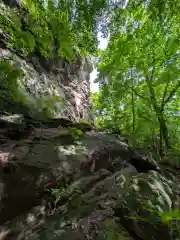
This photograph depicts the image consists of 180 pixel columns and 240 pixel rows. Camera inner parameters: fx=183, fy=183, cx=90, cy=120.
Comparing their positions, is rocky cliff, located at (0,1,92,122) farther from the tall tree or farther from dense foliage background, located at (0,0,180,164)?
the tall tree

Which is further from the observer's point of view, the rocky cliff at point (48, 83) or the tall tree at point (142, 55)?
the tall tree at point (142, 55)

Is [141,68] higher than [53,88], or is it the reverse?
[141,68]

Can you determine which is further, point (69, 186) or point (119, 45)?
point (119, 45)

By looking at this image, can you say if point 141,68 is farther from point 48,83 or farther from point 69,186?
point 69,186

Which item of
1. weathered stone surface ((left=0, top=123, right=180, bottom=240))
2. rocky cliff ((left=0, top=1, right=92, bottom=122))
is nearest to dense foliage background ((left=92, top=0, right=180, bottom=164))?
rocky cliff ((left=0, top=1, right=92, bottom=122))

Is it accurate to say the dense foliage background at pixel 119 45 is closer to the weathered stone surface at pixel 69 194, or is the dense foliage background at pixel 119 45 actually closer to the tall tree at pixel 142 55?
the tall tree at pixel 142 55

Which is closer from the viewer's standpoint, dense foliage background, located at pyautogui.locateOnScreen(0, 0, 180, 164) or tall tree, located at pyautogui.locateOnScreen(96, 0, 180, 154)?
dense foliage background, located at pyautogui.locateOnScreen(0, 0, 180, 164)

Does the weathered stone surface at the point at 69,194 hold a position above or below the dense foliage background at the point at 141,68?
below

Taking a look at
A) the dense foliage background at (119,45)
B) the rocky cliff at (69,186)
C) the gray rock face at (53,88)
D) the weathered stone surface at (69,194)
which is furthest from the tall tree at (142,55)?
the weathered stone surface at (69,194)

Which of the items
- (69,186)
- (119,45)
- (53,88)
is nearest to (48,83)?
(53,88)

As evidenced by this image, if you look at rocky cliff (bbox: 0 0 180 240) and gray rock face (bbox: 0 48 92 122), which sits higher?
gray rock face (bbox: 0 48 92 122)

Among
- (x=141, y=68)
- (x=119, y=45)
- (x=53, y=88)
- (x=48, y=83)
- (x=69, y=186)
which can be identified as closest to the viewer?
(x=69, y=186)

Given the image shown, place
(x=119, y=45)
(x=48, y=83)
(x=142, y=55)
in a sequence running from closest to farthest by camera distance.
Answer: (x=119, y=45), (x=142, y=55), (x=48, y=83)

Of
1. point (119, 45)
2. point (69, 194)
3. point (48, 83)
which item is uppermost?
point (119, 45)
